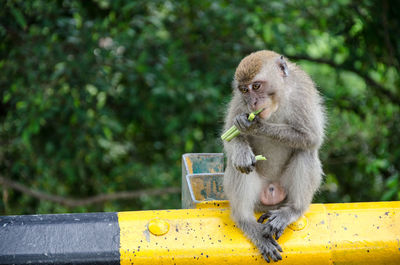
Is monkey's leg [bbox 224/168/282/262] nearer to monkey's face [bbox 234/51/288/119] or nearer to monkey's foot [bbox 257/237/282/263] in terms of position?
monkey's foot [bbox 257/237/282/263]

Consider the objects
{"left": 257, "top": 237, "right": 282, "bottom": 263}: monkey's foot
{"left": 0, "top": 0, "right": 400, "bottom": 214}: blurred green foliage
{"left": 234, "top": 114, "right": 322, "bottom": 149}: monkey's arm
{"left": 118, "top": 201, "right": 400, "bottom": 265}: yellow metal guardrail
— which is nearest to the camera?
{"left": 118, "top": 201, "right": 400, "bottom": 265}: yellow metal guardrail

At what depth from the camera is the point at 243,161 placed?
8.39 ft

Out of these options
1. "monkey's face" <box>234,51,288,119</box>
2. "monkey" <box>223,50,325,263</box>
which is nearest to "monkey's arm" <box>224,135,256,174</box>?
"monkey" <box>223,50,325,263</box>

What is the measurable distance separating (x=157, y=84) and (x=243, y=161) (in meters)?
2.09

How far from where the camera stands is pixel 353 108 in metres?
5.19

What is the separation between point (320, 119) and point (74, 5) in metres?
2.70

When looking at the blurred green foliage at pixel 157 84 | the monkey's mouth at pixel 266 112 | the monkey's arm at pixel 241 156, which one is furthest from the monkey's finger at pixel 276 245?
the blurred green foliage at pixel 157 84

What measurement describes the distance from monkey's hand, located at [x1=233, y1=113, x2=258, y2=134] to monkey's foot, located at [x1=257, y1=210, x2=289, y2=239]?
0.48 meters

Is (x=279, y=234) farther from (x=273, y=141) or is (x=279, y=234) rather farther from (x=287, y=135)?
(x=273, y=141)

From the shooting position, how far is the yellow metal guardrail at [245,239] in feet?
6.15

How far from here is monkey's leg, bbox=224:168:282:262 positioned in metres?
2.13

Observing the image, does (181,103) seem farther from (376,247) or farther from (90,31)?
(376,247)

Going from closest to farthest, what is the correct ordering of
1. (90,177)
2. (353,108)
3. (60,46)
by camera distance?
(60,46) → (353,108) → (90,177)

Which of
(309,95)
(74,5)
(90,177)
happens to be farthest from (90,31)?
(309,95)
